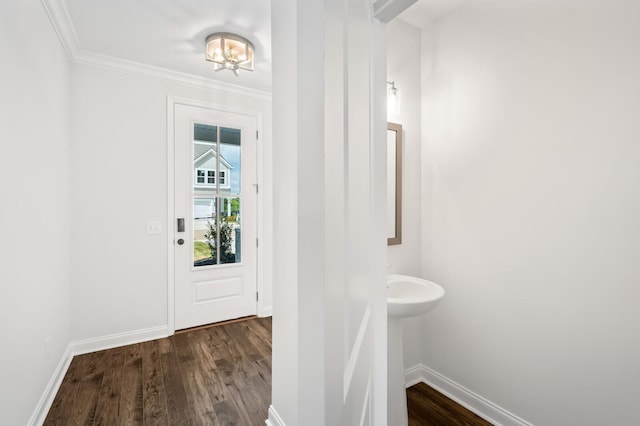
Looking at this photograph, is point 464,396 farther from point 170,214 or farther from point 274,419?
point 170,214

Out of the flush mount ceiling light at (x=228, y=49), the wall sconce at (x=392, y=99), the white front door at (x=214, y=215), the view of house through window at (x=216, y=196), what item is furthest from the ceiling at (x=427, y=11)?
the view of house through window at (x=216, y=196)

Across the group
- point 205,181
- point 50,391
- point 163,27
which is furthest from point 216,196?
point 50,391

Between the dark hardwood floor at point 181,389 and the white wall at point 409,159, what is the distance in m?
0.46

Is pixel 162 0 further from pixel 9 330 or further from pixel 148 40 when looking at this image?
pixel 9 330

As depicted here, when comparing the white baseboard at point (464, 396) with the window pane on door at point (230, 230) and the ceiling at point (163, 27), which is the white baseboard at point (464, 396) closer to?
the window pane on door at point (230, 230)

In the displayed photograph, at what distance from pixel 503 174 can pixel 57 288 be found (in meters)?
3.05

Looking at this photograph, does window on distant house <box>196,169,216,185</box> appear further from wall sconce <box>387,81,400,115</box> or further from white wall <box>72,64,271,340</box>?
wall sconce <box>387,81,400,115</box>

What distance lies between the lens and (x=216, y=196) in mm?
3061

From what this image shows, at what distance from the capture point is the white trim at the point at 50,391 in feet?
5.37

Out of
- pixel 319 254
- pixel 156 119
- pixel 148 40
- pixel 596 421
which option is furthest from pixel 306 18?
pixel 156 119

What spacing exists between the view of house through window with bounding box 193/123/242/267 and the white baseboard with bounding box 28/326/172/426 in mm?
725

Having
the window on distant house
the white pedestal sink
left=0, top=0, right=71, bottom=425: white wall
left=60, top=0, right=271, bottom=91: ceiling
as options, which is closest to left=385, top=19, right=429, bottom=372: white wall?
the white pedestal sink

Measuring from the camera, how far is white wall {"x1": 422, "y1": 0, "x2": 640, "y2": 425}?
1.33 meters

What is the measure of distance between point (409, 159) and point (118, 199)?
2.51 meters
